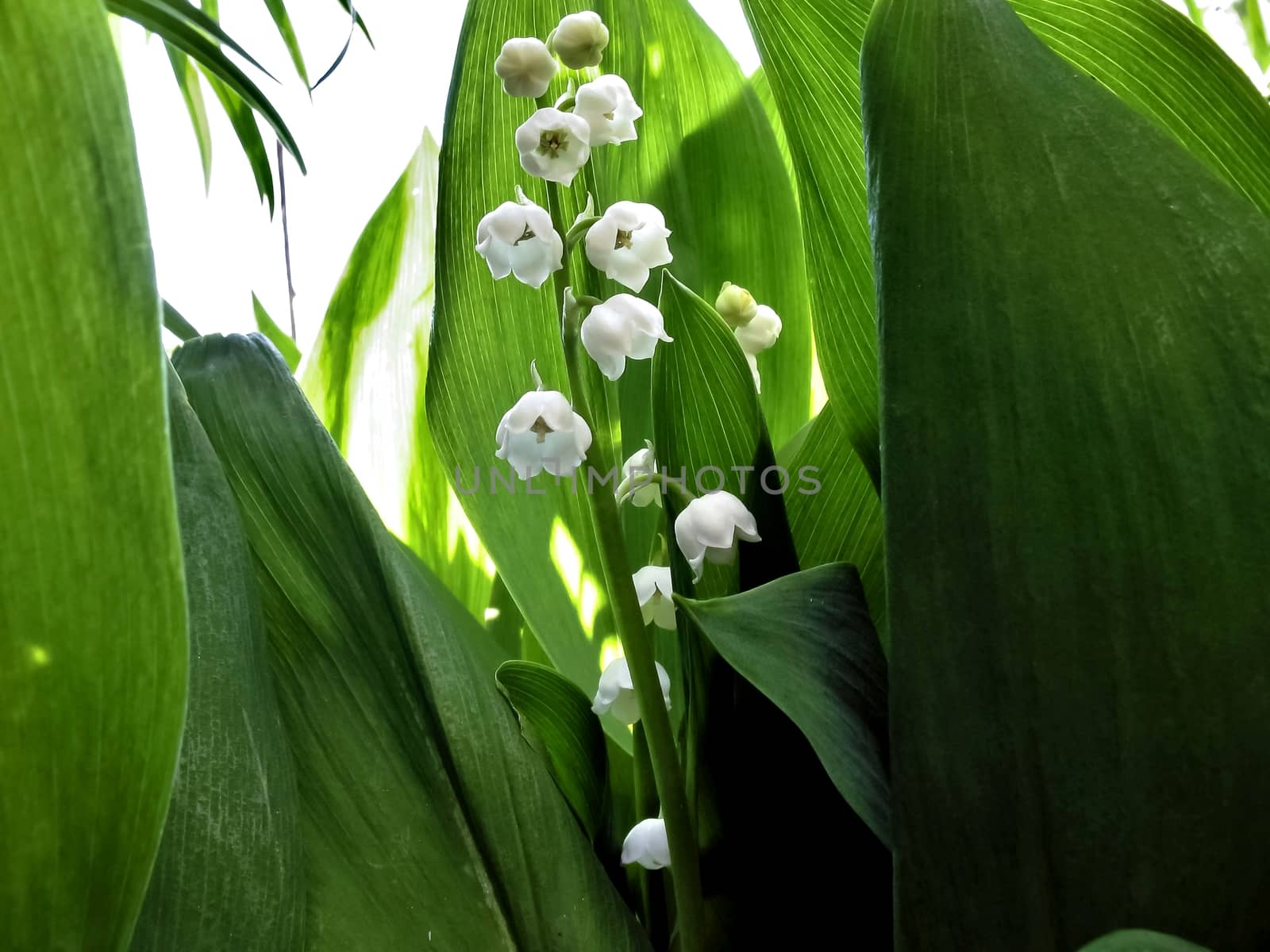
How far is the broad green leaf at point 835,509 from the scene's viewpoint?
16.0 inches

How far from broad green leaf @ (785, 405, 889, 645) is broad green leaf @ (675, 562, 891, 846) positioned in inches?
3.0

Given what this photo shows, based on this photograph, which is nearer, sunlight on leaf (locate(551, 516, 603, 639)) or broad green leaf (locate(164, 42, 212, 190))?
sunlight on leaf (locate(551, 516, 603, 639))

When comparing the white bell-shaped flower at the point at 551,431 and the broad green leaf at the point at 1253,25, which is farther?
the broad green leaf at the point at 1253,25

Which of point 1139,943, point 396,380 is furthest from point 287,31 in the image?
point 1139,943

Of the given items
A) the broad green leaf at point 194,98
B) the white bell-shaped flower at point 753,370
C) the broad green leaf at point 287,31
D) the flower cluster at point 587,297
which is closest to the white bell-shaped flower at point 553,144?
the flower cluster at point 587,297

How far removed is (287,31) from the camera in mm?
728

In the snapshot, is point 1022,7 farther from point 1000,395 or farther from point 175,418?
point 175,418

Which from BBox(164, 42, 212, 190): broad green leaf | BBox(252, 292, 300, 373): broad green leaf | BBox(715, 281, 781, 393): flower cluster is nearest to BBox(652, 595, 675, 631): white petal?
BBox(715, 281, 781, 393): flower cluster

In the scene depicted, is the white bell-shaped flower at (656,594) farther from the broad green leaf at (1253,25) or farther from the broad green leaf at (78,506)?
the broad green leaf at (1253,25)

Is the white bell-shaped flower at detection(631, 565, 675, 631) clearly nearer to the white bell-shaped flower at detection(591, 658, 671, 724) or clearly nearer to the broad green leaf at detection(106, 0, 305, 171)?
the white bell-shaped flower at detection(591, 658, 671, 724)

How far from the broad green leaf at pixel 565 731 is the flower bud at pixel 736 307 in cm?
17

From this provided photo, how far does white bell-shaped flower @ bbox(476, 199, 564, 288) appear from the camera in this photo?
366 millimetres

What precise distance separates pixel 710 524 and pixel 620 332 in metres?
0.08

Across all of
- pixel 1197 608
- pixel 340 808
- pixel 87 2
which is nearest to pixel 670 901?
pixel 340 808
